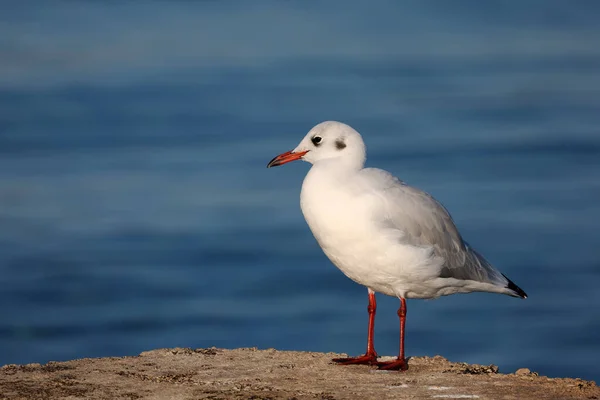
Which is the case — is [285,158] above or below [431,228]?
above

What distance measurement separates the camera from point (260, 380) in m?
8.56

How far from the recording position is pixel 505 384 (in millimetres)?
8578

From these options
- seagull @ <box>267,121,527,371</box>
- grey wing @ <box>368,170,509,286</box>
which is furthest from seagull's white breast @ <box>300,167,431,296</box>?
grey wing @ <box>368,170,509,286</box>

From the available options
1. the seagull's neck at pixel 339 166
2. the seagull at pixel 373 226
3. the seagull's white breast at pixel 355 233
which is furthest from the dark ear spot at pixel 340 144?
the seagull's white breast at pixel 355 233

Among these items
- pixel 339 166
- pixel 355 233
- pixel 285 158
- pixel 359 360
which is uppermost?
pixel 285 158

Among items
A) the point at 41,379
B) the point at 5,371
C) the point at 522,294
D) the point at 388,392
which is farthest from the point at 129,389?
the point at 522,294

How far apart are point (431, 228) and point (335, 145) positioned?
1.32 meters

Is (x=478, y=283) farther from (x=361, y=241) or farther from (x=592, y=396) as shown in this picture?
(x=592, y=396)

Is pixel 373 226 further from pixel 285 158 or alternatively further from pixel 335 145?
pixel 285 158

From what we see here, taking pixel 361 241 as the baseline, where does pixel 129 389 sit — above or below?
below

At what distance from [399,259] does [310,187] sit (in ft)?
3.69

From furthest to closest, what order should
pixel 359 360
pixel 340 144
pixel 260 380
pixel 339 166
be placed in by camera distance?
1. pixel 340 144
2. pixel 339 166
3. pixel 359 360
4. pixel 260 380

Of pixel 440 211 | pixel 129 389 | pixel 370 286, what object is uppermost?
pixel 440 211

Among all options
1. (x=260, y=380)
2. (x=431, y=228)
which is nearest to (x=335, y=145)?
(x=431, y=228)
